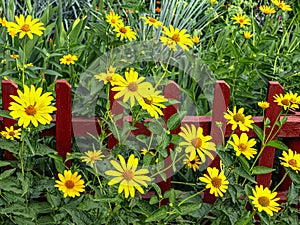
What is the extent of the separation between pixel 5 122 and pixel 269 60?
1.23m

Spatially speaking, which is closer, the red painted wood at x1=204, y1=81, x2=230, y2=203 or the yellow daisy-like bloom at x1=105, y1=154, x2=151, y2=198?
the yellow daisy-like bloom at x1=105, y1=154, x2=151, y2=198

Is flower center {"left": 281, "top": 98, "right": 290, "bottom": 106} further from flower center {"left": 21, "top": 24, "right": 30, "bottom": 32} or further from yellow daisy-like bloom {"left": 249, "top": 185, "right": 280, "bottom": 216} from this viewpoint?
flower center {"left": 21, "top": 24, "right": 30, "bottom": 32}

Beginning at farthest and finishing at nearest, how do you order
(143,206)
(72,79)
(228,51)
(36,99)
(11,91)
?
(228,51)
(72,79)
(11,91)
(143,206)
(36,99)

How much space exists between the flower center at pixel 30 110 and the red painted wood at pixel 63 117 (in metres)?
0.32

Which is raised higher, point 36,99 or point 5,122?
point 36,99

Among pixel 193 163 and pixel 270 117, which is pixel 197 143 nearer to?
pixel 193 163

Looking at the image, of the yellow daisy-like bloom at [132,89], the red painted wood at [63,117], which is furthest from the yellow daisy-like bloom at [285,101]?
the red painted wood at [63,117]

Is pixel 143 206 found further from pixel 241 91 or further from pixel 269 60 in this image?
pixel 269 60

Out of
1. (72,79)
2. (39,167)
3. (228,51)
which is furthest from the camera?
(228,51)

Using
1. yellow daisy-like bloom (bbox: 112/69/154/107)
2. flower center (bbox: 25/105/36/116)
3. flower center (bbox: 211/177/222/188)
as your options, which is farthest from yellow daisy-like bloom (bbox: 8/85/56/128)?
flower center (bbox: 211/177/222/188)

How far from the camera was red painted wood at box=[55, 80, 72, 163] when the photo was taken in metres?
1.82

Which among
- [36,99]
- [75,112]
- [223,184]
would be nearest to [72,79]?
[75,112]

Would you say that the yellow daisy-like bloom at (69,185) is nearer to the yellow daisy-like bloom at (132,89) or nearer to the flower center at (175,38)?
the yellow daisy-like bloom at (132,89)

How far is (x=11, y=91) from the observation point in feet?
5.84
